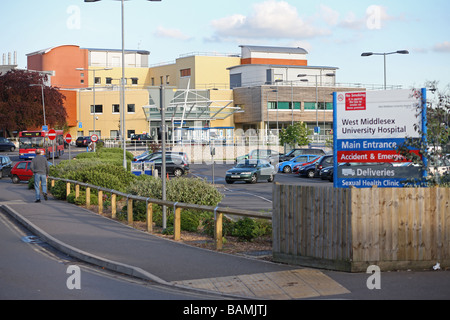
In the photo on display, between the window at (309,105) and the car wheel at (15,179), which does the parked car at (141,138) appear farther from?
the car wheel at (15,179)

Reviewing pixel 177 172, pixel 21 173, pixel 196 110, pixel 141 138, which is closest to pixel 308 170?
pixel 177 172

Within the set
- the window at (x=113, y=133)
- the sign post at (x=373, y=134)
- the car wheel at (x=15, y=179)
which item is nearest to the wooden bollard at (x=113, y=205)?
the sign post at (x=373, y=134)

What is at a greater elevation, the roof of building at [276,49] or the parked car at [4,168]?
the roof of building at [276,49]

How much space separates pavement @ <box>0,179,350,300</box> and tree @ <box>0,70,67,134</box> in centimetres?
6145

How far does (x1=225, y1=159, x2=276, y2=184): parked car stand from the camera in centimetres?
3697

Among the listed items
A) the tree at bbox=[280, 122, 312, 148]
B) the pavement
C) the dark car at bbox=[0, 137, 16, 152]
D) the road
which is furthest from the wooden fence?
the dark car at bbox=[0, 137, 16, 152]

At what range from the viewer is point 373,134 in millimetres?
12328

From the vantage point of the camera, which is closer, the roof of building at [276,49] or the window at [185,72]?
the window at [185,72]

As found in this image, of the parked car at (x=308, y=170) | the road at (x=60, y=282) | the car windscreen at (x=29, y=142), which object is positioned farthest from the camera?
the car windscreen at (x=29, y=142)

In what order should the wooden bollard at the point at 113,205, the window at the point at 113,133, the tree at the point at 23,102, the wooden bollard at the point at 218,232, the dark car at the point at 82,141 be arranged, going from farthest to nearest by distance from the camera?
the window at the point at 113,133
the dark car at the point at 82,141
the tree at the point at 23,102
the wooden bollard at the point at 113,205
the wooden bollard at the point at 218,232

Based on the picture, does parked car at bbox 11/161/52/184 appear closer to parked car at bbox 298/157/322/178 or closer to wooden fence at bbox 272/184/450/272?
parked car at bbox 298/157/322/178

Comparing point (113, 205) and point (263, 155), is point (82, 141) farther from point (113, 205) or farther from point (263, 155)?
point (113, 205)

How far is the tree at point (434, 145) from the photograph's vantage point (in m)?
10.9

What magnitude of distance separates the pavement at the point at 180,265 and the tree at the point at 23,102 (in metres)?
61.4
